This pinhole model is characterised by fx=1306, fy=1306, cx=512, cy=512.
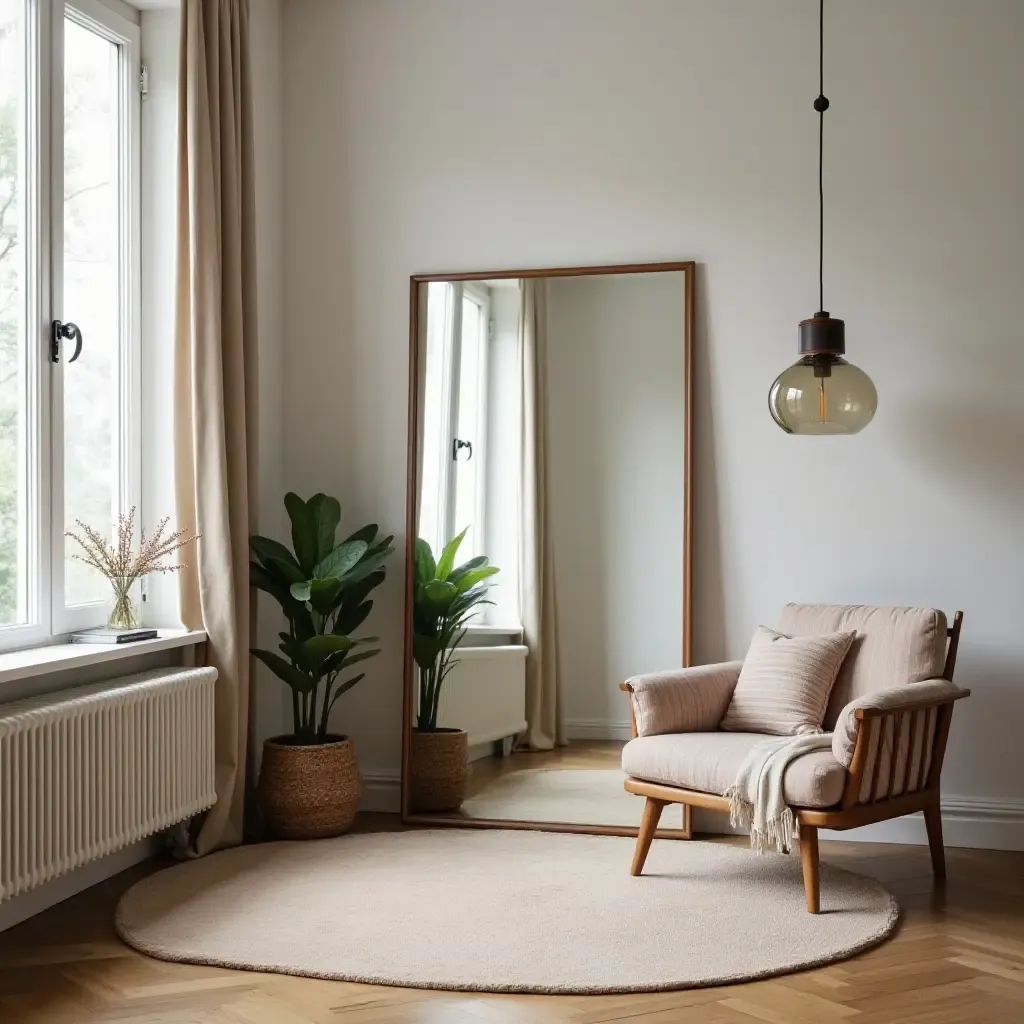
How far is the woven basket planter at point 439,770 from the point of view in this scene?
4.47m

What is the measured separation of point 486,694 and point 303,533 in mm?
820

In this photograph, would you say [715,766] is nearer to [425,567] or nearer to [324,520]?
[425,567]

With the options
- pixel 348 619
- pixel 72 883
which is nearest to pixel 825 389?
pixel 348 619

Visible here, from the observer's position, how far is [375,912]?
3328mm

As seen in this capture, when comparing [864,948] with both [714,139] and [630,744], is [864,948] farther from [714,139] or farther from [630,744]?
[714,139]

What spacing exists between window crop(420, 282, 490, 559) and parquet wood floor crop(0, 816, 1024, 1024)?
177cm

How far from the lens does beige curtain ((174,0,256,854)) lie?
4.00 m

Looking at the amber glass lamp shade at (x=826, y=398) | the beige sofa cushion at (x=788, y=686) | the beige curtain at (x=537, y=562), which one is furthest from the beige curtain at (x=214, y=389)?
the amber glass lamp shade at (x=826, y=398)

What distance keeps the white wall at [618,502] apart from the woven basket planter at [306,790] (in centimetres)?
77

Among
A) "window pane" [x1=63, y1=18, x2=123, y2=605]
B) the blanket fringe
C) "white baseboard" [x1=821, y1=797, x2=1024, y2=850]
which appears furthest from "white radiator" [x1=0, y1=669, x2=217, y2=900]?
"white baseboard" [x1=821, y1=797, x2=1024, y2=850]

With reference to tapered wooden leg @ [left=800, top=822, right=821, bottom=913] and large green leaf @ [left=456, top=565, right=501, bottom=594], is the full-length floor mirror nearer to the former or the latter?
large green leaf @ [left=456, top=565, right=501, bottom=594]

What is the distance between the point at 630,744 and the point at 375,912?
0.86m

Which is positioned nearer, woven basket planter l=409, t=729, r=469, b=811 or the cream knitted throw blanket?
the cream knitted throw blanket

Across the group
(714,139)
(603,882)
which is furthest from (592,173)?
(603,882)
